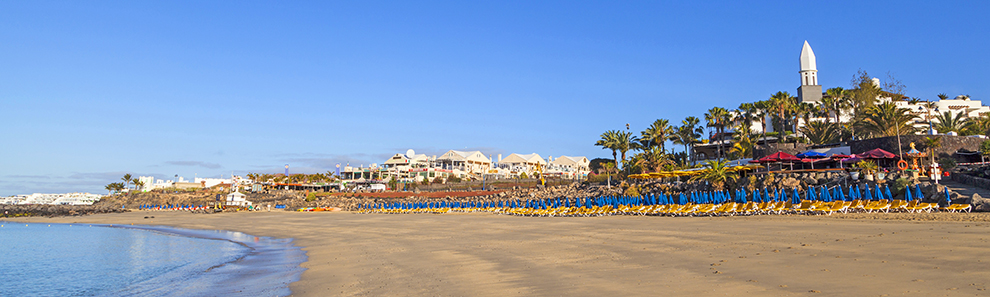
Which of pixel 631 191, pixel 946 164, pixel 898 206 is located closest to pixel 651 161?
pixel 631 191

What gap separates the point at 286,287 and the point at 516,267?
424 centimetres

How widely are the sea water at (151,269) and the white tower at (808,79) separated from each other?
224 feet

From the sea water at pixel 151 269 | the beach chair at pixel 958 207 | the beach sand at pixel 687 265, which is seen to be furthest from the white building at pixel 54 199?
the beach chair at pixel 958 207

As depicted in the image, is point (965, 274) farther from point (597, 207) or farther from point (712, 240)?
point (597, 207)

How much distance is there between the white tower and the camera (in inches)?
2662

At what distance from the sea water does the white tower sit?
224 ft

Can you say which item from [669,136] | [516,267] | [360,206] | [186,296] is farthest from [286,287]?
[669,136]

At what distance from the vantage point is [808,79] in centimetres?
6875

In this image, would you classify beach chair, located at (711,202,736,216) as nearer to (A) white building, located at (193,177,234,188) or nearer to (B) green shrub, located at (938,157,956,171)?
(B) green shrub, located at (938,157,956,171)

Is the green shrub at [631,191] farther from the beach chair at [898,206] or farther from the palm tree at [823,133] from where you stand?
the palm tree at [823,133]

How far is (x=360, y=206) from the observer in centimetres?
5834

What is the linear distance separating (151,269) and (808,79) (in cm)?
7514

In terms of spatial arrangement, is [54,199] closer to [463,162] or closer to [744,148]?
[463,162]

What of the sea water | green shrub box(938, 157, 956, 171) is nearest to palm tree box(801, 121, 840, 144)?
green shrub box(938, 157, 956, 171)
